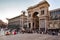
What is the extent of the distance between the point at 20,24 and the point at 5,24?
408 cm

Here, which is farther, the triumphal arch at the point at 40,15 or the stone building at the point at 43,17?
the triumphal arch at the point at 40,15

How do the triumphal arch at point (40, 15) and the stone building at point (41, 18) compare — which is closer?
the stone building at point (41, 18)

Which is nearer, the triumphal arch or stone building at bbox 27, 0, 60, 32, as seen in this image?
stone building at bbox 27, 0, 60, 32

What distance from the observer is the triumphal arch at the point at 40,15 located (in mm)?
17672

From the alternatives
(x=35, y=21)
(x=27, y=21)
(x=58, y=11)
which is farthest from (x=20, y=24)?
(x=58, y=11)

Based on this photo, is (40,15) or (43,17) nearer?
(43,17)

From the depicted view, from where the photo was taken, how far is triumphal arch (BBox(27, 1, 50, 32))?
696 inches

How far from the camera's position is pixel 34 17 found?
826 inches

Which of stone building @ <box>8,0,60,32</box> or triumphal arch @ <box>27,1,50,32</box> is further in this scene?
triumphal arch @ <box>27,1,50,32</box>

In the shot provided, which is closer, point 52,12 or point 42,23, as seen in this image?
point 42,23

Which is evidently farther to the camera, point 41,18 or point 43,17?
point 41,18

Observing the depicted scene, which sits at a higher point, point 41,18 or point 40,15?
point 40,15

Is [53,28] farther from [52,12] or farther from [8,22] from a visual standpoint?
[8,22]

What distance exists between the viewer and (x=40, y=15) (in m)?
18.6
